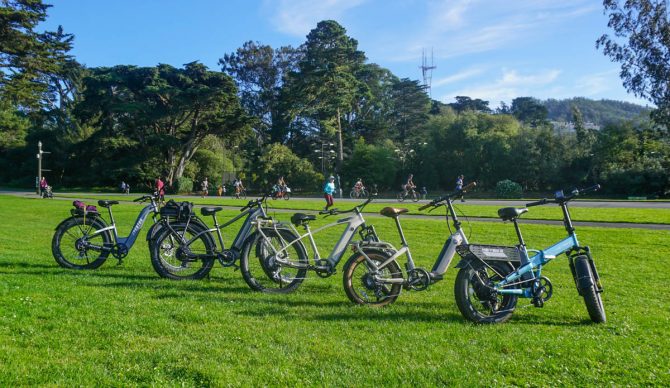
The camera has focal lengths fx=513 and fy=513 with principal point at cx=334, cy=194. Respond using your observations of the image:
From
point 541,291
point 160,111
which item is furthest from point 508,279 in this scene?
point 160,111

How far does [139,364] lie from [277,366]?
1.03 m

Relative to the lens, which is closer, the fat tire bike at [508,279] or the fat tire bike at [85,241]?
the fat tire bike at [508,279]

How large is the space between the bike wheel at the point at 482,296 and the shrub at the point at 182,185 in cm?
5315

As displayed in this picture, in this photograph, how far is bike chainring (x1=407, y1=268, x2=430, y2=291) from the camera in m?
5.72

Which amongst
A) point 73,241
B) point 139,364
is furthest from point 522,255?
point 73,241

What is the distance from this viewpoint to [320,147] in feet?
211

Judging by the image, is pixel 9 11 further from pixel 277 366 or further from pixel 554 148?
pixel 554 148

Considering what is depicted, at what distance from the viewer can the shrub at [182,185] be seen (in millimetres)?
55219

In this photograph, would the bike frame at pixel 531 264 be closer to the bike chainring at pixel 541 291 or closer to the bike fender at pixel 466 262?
the bike chainring at pixel 541 291

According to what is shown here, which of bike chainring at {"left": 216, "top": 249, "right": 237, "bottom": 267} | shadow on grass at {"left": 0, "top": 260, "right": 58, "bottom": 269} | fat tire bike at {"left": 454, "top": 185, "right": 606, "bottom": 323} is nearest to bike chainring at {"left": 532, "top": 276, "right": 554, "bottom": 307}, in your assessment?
fat tire bike at {"left": 454, "top": 185, "right": 606, "bottom": 323}

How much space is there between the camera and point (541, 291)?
5285 mm

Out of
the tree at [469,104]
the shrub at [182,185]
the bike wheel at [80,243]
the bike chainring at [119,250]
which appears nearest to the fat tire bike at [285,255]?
the bike chainring at [119,250]

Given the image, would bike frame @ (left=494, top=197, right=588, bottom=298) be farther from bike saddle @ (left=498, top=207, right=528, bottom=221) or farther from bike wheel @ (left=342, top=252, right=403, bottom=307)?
bike wheel @ (left=342, top=252, right=403, bottom=307)

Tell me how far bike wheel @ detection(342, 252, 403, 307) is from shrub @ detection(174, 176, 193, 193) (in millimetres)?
52124
